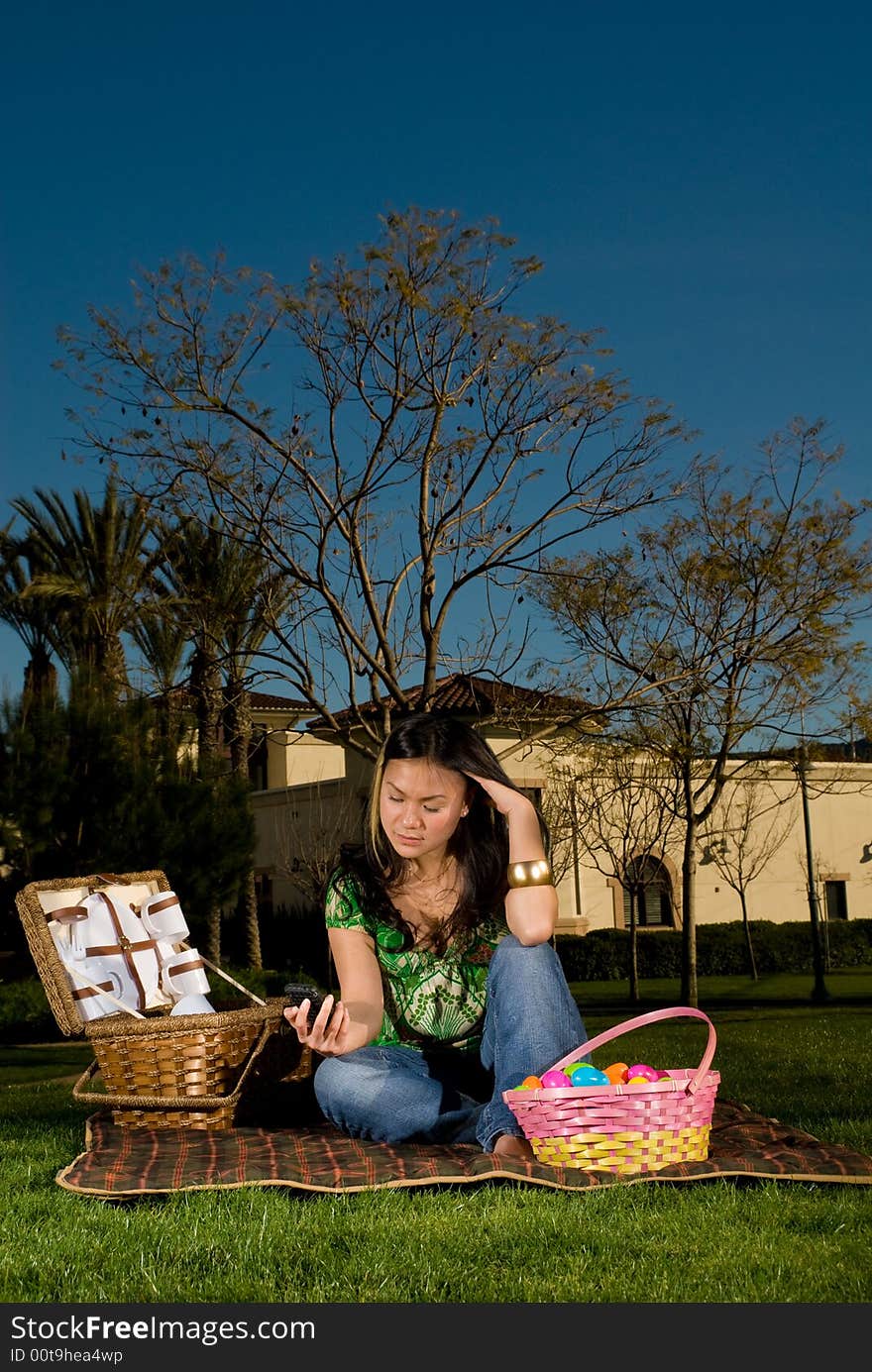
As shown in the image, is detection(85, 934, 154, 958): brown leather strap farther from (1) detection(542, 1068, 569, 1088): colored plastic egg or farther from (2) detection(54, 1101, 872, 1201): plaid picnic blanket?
(1) detection(542, 1068, 569, 1088): colored plastic egg

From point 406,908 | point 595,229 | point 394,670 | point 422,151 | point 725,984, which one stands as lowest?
point 725,984

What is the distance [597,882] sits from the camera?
3056 cm

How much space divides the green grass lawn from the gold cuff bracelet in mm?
866

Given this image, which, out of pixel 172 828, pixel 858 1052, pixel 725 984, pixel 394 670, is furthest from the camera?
pixel 725 984

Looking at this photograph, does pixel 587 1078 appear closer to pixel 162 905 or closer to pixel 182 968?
pixel 182 968

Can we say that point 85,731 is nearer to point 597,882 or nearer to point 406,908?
point 406,908

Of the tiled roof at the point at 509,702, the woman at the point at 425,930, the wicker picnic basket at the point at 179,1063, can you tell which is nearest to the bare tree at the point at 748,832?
the tiled roof at the point at 509,702

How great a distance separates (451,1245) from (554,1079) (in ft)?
2.21

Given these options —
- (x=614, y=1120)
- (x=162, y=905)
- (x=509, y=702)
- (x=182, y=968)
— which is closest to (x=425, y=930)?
(x=614, y=1120)

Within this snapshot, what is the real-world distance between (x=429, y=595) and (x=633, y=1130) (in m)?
7.67

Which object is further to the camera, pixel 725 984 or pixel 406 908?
pixel 725 984

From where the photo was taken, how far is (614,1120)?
3580 mm

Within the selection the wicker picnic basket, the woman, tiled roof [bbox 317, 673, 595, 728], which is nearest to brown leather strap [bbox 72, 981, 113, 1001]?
the wicker picnic basket

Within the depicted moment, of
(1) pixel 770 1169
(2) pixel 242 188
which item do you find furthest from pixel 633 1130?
(2) pixel 242 188
